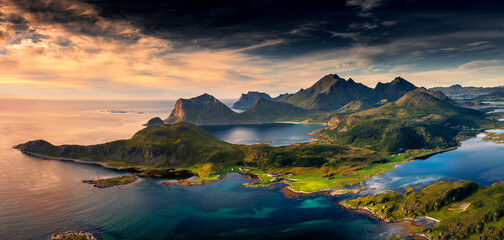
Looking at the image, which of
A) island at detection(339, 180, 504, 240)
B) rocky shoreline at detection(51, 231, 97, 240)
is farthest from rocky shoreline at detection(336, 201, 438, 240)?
rocky shoreline at detection(51, 231, 97, 240)

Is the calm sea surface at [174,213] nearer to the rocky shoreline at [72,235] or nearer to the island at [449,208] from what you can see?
the rocky shoreline at [72,235]

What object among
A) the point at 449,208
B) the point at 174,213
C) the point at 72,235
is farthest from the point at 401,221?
the point at 72,235

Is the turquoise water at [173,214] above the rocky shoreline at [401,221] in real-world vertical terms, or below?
above

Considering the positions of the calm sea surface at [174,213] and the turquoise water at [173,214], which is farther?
the calm sea surface at [174,213]

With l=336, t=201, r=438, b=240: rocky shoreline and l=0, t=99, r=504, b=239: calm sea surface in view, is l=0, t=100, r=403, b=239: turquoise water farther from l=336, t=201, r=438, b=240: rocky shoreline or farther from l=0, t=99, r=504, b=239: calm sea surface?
l=336, t=201, r=438, b=240: rocky shoreline

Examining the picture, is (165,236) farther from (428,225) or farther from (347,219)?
(428,225)

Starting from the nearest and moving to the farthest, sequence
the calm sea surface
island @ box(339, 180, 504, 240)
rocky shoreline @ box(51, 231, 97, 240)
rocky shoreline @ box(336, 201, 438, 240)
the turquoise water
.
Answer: island @ box(339, 180, 504, 240) < rocky shoreline @ box(51, 231, 97, 240) < rocky shoreline @ box(336, 201, 438, 240) < the turquoise water < the calm sea surface

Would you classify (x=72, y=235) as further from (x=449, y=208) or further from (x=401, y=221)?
(x=449, y=208)

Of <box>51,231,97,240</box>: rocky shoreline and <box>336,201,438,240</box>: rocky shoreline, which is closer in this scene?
<box>51,231,97,240</box>: rocky shoreline

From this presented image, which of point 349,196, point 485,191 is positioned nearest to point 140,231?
point 349,196

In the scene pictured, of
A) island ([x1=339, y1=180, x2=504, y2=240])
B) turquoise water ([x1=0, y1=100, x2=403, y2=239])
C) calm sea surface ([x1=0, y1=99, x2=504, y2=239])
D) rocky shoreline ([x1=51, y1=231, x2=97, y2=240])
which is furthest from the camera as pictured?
calm sea surface ([x1=0, y1=99, x2=504, y2=239])

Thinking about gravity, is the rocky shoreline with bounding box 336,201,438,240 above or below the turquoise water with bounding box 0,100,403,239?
below

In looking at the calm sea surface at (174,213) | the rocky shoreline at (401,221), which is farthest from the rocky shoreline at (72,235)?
the rocky shoreline at (401,221)
